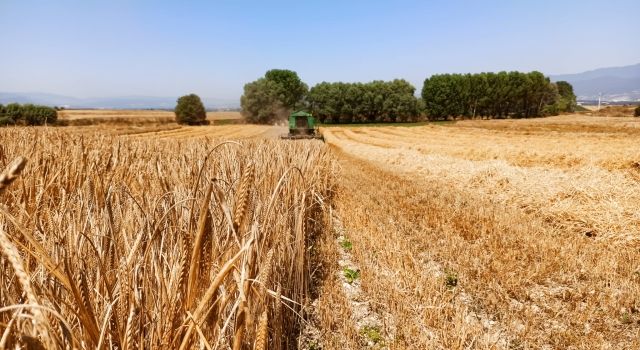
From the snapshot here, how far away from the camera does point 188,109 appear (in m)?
58.6

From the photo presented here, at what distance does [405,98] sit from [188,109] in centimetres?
3884

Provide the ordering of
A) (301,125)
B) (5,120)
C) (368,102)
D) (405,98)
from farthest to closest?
1. (368,102)
2. (405,98)
3. (5,120)
4. (301,125)

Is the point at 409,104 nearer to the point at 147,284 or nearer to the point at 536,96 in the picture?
the point at 536,96

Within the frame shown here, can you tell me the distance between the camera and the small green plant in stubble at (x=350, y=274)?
3.99 metres

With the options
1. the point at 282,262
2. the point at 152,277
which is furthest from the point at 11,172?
the point at 282,262

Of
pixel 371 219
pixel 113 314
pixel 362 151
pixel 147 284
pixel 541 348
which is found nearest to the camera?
pixel 113 314

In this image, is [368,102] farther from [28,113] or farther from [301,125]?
[28,113]

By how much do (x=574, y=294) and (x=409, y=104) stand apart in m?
68.8

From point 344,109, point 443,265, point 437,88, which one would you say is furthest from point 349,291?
point 437,88

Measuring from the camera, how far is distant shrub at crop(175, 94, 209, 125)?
5850 centimetres

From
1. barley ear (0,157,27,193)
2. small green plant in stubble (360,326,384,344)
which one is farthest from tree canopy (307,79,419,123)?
barley ear (0,157,27,193)

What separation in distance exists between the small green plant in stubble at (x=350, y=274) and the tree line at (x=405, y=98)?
205 feet

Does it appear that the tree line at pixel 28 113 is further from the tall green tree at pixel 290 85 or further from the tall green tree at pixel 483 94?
the tall green tree at pixel 483 94

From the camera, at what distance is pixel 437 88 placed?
74.9 meters
